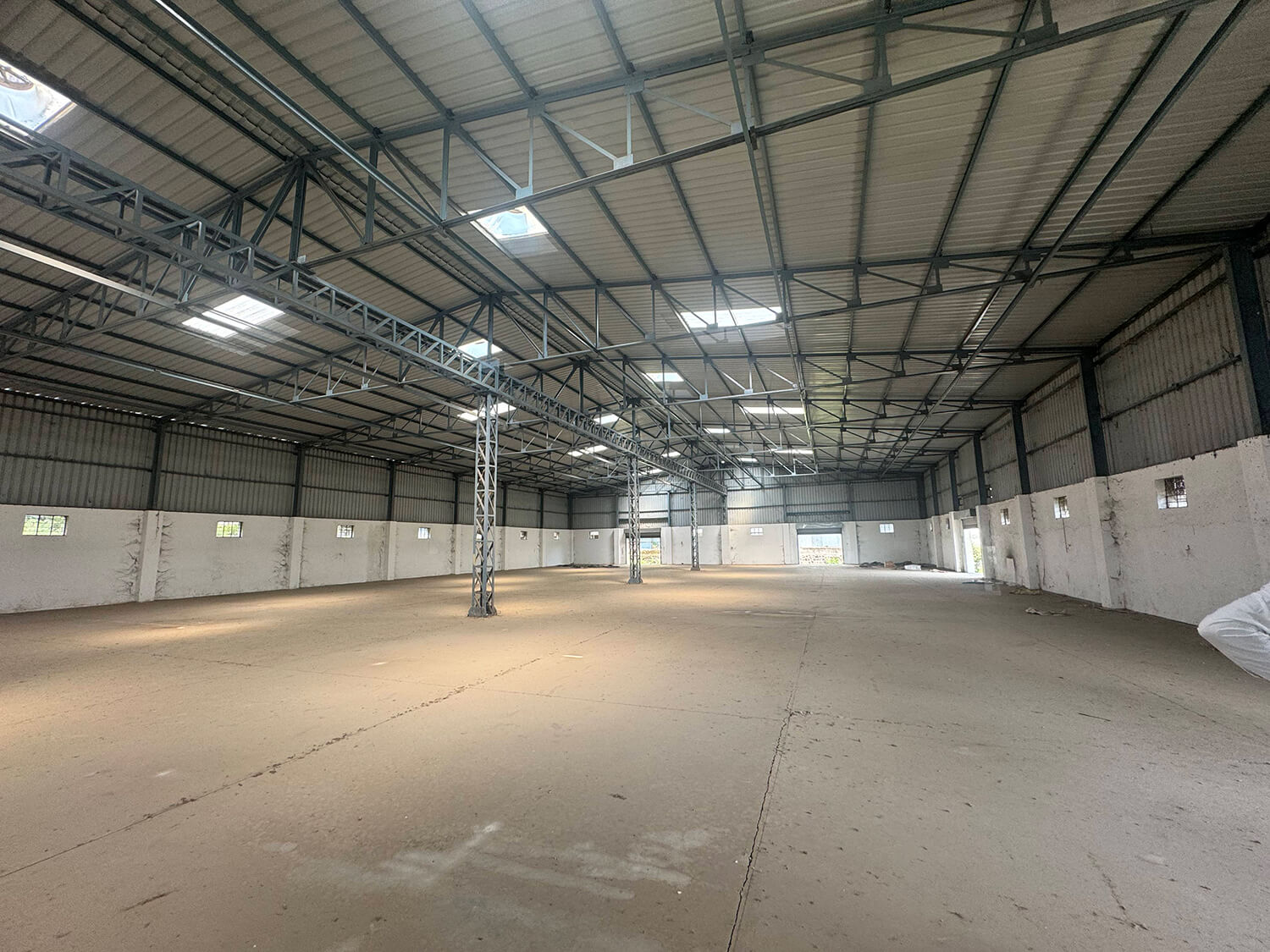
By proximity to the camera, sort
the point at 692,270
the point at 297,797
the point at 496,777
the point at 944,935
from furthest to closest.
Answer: the point at 692,270, the point at 496,777, the point at 297,797, the point at 944,935

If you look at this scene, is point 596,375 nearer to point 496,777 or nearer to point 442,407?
point 442,407

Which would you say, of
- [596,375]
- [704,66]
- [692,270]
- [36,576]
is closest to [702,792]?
[704,66]

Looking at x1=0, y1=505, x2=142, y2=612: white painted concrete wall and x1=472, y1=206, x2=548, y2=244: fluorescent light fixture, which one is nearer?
x1=472, y1=206, x2=548, y2=244: fluorescent light fixture

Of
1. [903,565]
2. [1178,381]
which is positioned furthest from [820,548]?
[1178,381]

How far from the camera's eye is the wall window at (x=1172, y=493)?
10.8 meters

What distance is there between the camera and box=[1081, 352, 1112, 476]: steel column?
13.7 m

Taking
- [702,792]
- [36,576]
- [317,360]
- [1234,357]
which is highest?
[317,360]

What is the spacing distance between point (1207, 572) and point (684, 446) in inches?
920

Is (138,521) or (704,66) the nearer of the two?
(704,66)

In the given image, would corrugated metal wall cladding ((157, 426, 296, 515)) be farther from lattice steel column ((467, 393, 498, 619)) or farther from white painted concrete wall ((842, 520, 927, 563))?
white painted concrete wall ((842, 520, 927, 563))

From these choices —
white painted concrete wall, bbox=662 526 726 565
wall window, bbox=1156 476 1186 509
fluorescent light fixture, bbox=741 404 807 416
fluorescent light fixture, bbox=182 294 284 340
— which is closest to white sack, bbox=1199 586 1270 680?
wall window, bbox=1156 476 1186 509

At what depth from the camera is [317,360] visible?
15922 mm

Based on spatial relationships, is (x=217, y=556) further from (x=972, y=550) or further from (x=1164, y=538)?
(x=972, y=550)

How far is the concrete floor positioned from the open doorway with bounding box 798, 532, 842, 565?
30.0m
